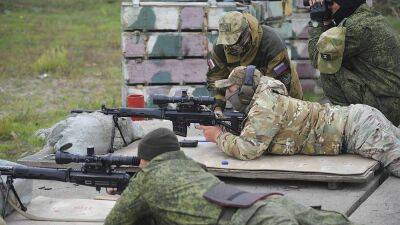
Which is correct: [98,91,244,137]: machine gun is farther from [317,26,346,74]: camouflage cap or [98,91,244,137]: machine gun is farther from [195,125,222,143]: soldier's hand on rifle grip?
[317,26,346,74]: camouflage cap

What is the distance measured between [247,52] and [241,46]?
6.4 inches

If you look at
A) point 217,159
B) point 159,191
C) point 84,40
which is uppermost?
point 159,191

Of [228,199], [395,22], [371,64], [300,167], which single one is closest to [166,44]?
[371,64]

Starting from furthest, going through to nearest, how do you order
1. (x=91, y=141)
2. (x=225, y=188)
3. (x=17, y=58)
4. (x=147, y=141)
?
(x=17, y=58), (x=91, y=141), (x=147, y=141), (x=225, y=188)

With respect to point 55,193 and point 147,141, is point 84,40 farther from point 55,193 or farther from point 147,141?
point 147,141

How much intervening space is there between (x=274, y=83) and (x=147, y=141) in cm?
216

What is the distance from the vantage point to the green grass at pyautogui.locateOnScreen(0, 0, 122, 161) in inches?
444

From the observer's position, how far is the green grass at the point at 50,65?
11.3 metres

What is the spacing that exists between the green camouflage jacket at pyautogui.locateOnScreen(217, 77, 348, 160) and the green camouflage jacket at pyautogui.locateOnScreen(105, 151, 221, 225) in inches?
76.2

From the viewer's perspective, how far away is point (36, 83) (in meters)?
13.9

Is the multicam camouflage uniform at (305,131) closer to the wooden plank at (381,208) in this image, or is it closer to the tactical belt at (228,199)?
the wooden plank at (381,208)

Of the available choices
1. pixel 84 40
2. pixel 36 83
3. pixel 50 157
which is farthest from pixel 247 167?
pixel 84 40

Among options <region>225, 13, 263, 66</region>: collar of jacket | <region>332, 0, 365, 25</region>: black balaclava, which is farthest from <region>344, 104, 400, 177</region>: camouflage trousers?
<region>225, 13, 263, 66</region>: collar of jacket

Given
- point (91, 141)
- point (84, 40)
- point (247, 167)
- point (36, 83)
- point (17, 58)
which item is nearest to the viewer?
point (247, 167)
